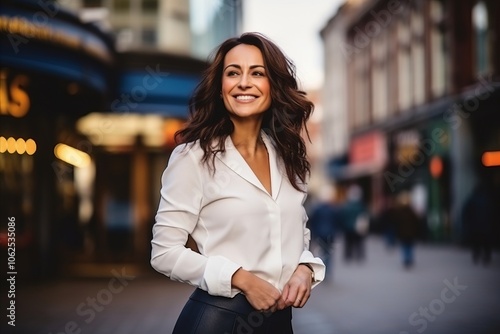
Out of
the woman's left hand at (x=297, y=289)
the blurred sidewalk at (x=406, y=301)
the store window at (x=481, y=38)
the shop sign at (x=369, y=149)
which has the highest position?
the store window at (x=481, y=38)

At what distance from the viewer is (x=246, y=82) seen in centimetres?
245

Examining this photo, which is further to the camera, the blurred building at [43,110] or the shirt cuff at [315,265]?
the blurred building at [43,110]

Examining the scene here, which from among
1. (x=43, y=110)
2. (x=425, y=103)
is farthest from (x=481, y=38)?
(x=43, y=110)

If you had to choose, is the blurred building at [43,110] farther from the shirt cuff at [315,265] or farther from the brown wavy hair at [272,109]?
the shirt cuff at [315,265]

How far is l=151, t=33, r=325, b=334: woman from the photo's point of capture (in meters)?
2.24

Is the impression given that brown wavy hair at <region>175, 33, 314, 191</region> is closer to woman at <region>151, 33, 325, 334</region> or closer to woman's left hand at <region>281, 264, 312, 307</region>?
woman at <region>151, 33, 325, 334</region>

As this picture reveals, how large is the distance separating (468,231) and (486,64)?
8.72 meters

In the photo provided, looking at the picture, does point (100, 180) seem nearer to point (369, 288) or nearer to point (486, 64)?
point (369, 288)

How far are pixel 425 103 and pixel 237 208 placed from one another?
27687 millimetres

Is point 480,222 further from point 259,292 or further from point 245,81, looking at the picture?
point 259,292

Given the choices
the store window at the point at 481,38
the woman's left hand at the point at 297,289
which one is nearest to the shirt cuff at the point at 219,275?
the woman's left hand at the point at 297,289

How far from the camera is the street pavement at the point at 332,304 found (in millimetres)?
8172

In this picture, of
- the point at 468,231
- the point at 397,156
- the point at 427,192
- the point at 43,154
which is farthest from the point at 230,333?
the point at 397,156

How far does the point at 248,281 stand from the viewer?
86.9 inches
